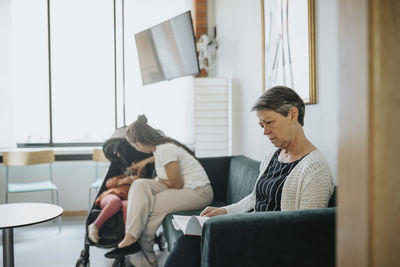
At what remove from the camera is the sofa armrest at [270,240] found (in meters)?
1.25

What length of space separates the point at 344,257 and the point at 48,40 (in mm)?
4736

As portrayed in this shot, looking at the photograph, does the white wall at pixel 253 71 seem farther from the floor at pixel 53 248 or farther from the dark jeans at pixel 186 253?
the floor at pixel 53 248

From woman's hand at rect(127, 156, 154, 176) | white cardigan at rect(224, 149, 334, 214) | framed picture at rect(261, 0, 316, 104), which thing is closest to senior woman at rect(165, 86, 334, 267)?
white cardigan at rect(224, 149, 334, 214)

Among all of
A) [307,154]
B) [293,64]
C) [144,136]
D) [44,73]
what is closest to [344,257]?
[307,154]

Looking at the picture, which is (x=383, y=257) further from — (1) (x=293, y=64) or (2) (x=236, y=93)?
(2) (x=236, y=93)

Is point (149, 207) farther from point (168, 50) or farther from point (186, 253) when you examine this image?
point (168, 50)

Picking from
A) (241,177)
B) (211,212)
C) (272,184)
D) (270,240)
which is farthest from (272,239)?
(241,177)

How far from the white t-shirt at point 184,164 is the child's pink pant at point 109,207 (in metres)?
0.36

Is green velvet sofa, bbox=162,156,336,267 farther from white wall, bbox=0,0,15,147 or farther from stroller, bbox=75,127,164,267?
white wall, bbox=0,0,15,147

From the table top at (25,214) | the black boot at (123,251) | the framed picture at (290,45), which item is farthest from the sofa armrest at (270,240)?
the table top at (25,214)

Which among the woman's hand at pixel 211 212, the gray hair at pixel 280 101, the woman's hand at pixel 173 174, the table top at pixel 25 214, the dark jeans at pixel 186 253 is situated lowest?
the table top at pixel 25 214

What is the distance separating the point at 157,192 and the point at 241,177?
0.62 metres

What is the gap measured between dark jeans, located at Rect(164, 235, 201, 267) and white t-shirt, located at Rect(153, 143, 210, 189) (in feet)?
3.88

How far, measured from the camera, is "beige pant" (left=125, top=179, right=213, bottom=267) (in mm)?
2457
